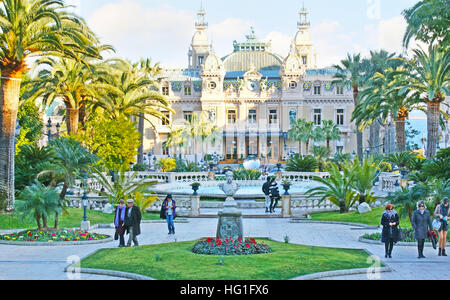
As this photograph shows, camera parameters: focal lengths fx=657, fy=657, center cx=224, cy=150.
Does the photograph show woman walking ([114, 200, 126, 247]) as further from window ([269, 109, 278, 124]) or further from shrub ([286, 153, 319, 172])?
window ([269, 109, 278, 124])

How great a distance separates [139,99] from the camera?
132 feet

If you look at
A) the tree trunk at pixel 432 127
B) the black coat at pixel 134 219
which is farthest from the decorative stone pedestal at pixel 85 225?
the tree trunk at pixel 432 127

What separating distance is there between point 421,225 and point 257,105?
2767 inches

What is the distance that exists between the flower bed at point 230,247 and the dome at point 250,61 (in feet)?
253

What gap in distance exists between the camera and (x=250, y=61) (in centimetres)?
9294

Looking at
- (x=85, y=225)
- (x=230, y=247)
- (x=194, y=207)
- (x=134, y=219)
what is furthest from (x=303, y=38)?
(x=230, y=247)

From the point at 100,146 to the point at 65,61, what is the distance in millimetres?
5272

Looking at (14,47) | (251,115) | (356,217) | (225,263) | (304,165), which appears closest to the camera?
(225,263)

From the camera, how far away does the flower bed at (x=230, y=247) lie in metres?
14.5

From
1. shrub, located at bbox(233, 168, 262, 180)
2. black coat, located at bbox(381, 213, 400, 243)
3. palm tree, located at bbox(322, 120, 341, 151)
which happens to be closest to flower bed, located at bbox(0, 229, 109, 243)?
black coat, located at bbox(381, 213, 400, 243)

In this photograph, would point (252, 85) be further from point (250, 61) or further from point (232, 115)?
point (250, 61)

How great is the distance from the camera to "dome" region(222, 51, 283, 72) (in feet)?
302

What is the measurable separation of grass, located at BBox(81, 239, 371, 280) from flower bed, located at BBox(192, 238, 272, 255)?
0.28 meters

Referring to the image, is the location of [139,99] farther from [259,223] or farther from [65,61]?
[259,223]
